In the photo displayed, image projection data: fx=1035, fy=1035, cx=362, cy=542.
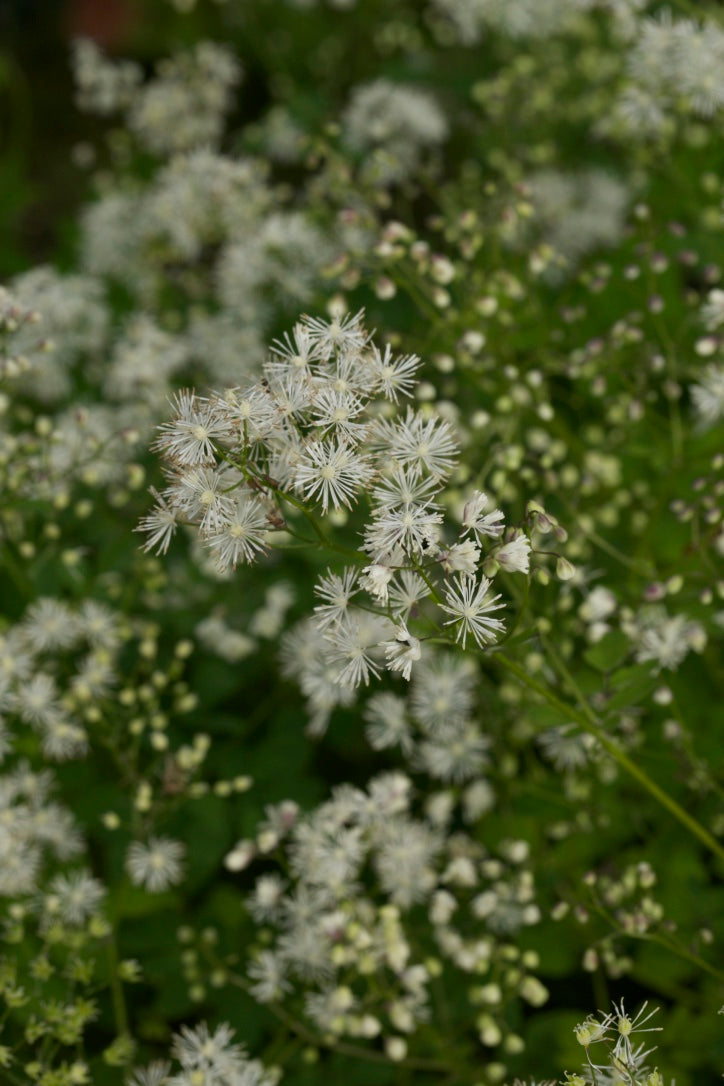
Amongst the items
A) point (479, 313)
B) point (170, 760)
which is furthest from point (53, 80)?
point (170, 760)

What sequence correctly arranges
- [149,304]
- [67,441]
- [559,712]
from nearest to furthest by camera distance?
[559,712] < [67,441] < [149,304]

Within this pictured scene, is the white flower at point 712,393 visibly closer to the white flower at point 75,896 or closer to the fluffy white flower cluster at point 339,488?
the fluffy white flower cluster at point 339,488

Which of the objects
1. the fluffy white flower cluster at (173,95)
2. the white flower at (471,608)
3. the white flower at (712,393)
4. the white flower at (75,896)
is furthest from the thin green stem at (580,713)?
the fluffy white flower cluster at (173,95)

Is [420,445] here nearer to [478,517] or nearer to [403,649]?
[478,517]

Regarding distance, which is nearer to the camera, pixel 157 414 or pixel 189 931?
pixel 189 931

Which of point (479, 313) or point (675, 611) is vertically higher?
point (479, 313)

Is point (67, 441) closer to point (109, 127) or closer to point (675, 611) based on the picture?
point (675, 611)
